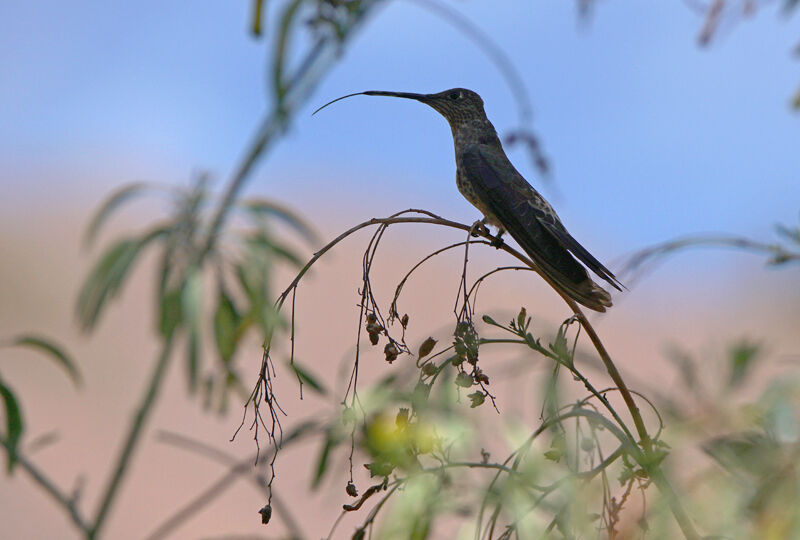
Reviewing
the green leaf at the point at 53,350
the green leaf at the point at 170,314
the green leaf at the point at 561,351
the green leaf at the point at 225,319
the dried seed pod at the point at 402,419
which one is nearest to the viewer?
the green leaf at the point at 561,351

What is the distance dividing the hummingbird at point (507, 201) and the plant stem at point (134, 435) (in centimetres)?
112

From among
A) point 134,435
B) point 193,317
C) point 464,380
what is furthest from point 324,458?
point 464,380

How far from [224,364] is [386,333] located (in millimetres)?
1573

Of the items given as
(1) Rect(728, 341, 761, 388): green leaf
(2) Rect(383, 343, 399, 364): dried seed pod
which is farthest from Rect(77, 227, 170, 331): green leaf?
(1) Rect(728, 341, 761, 388): green leaf

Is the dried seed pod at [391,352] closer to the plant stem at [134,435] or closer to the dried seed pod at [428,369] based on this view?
the dried seed pod at [428,369]

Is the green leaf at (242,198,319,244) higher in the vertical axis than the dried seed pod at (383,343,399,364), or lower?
higher

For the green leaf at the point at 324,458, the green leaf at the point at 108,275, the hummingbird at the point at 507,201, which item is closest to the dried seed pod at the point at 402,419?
the hummingbird at the point at 507,201

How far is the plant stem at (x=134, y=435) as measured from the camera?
9.46 ft

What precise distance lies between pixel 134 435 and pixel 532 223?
1464 millimetres

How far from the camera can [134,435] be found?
300 cm

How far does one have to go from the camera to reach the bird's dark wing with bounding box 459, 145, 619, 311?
2037 millimetres

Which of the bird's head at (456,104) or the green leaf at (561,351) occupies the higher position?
the bird's head at (456,104)

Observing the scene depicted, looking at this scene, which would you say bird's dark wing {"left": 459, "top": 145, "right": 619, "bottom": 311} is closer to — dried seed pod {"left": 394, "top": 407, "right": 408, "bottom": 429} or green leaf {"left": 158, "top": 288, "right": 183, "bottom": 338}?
dried seed pod {"left": 394, "top": 407, "right": 408, "bottom": 429}

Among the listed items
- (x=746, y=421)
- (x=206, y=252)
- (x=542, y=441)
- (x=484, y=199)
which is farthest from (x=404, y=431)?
(x=206, y=252)
